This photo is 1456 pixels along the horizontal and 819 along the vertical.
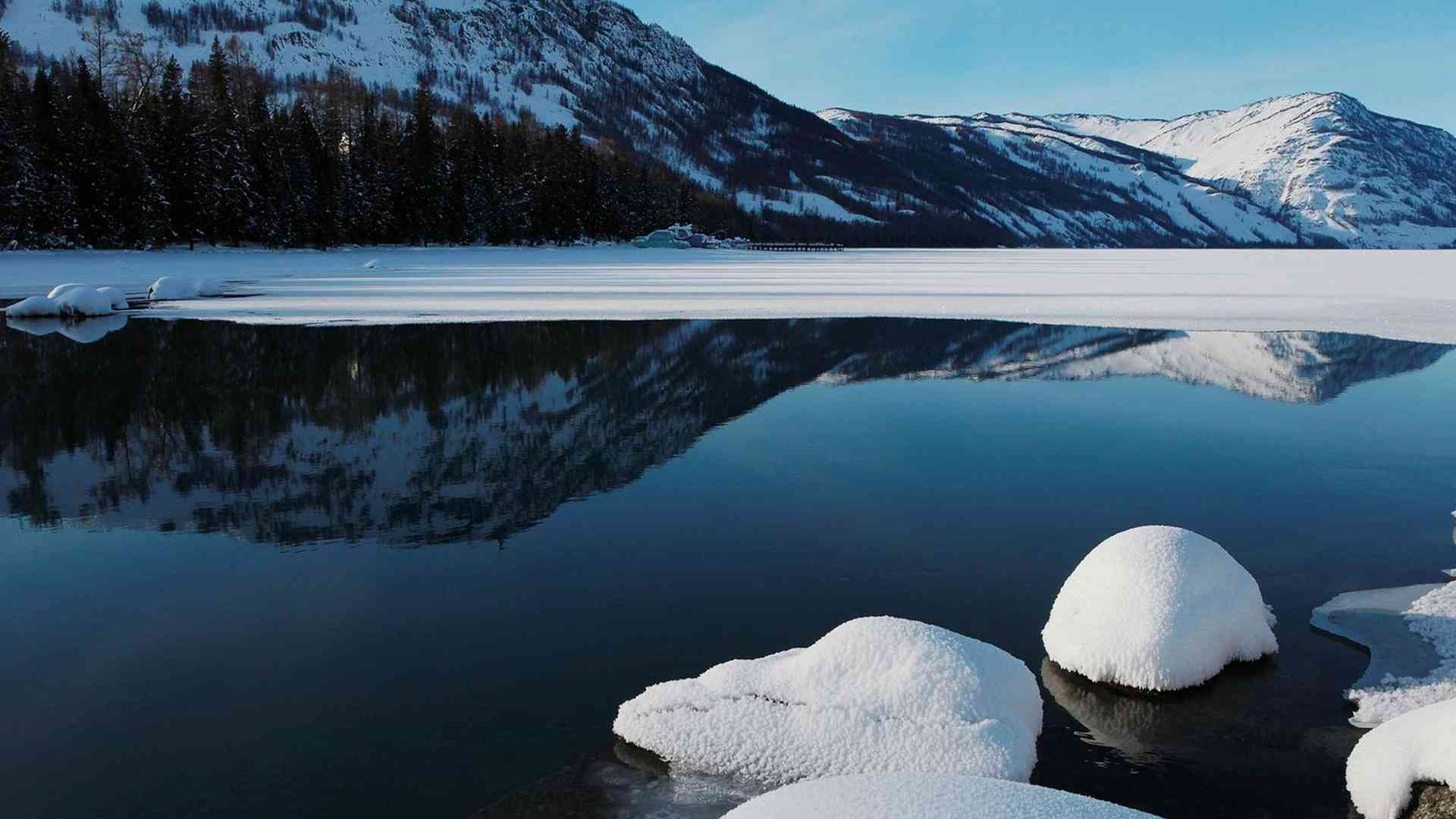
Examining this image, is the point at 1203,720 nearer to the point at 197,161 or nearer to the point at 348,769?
the point at 348,769

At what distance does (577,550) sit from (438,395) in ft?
28.0

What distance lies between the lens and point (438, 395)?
1617 cm

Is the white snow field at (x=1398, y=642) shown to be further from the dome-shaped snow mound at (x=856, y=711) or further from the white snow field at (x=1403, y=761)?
the dome-shaped snow mound at (x=856, y=711)

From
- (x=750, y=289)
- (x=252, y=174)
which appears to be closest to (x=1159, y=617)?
(x=750, y=289)

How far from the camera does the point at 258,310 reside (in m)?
28.9

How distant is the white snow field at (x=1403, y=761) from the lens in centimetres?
429

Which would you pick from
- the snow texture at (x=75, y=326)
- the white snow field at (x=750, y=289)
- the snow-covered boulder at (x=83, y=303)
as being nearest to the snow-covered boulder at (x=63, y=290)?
the snow-covered boulder at (x=83, y=303)

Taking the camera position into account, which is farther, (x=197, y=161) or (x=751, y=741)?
(x=197, y=161)

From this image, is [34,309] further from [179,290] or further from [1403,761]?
[1403,761]

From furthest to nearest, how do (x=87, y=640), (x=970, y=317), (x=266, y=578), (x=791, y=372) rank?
(x=970, y=317) < (x=791, y=372) < (x=266, y=578) < (x=87, y=640)

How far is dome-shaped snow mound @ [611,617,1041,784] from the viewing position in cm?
476

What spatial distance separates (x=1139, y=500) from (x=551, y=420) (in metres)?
8.64

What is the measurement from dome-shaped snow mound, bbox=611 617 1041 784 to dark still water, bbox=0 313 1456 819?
13.2 inches

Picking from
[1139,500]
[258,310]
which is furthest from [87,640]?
[258,310]
